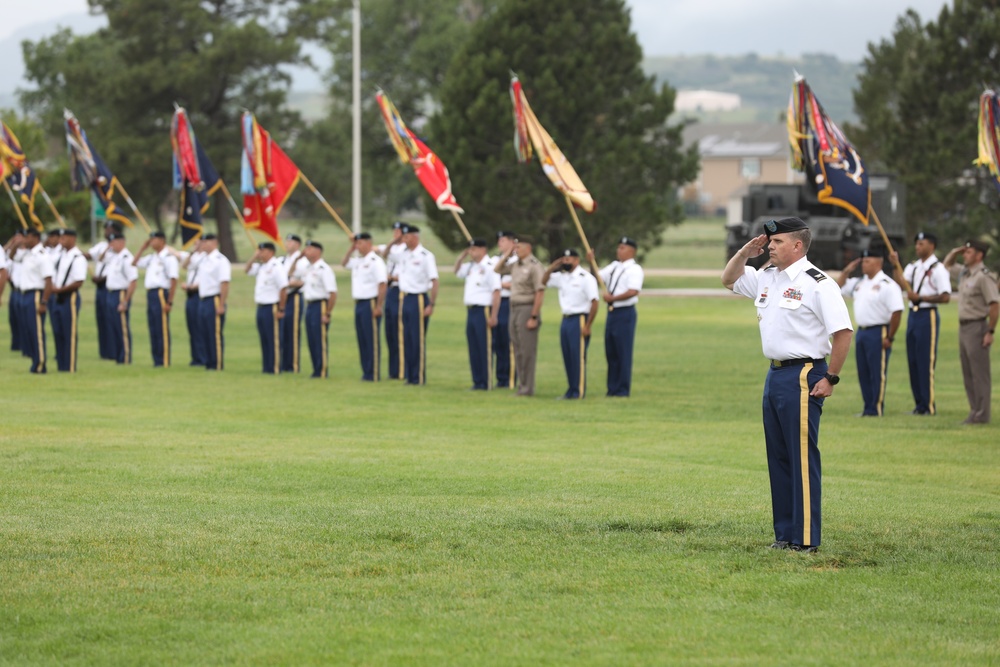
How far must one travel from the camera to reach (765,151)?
136m

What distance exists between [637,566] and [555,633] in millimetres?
1350

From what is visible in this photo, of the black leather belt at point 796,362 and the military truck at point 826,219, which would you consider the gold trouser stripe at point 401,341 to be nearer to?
the black leather belt at point 796,362

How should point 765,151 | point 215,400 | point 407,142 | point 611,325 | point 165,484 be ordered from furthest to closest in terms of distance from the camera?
point 765,151 → point 407,142 → point 611,325 → point 215,400 → point 165,484

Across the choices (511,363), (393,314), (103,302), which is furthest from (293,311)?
(103,302)

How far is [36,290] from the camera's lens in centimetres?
1903

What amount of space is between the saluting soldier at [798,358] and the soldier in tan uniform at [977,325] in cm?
722

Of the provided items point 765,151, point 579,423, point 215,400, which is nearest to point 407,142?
point 215,400

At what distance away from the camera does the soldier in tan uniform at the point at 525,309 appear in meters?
16.8

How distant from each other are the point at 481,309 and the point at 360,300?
1.93 metres

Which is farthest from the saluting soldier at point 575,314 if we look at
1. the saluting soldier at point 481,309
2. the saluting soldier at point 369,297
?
the saluting soldier at point 369,297

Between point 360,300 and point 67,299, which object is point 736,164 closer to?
point 360,300

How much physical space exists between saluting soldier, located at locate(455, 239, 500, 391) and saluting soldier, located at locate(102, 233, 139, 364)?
5523mm

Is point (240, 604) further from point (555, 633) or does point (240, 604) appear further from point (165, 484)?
point (165, 484)

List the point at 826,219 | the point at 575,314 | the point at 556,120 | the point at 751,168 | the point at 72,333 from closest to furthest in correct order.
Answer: the point at 575,314 < the point at 72,333 < the point at 826,219 < the point at 556,120 < the point at 751,168
